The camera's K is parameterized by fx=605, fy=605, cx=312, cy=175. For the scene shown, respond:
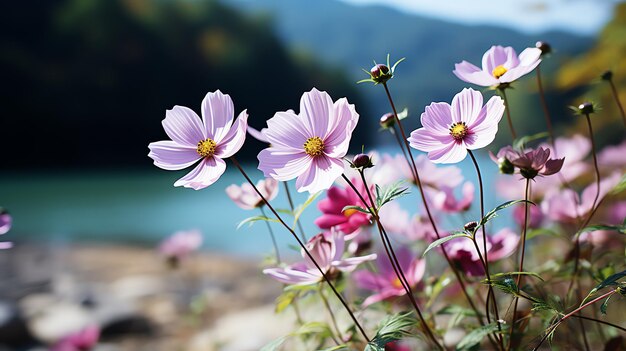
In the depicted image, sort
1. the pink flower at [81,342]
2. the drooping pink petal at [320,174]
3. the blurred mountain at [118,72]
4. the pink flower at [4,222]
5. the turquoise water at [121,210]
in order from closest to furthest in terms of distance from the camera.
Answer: the drooping pink petal at [320,174] → the pink flower at [4,222] → the pink flower at [81,342] → the turquoise water at [121,210] → the blurred mountain at [118,72]

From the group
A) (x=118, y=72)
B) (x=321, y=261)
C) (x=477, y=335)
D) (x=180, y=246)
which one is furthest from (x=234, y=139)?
(x=118, y=72)

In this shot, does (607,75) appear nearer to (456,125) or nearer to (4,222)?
(456,125)

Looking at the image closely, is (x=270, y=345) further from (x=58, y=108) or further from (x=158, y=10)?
(x=158, y=10)

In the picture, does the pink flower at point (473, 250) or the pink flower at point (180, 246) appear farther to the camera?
the pink flower at point (180, 246)

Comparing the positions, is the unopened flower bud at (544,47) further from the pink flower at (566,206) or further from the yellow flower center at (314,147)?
the yellow flower center at (314,147)

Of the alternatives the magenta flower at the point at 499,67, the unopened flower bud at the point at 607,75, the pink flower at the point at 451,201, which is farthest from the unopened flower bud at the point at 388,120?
the unopened flower bud at the point at 607,75

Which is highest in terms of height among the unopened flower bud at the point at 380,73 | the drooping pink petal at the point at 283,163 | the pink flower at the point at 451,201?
the unopened flower bud at the point at 380,73

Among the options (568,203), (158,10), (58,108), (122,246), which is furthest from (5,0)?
(568,203)

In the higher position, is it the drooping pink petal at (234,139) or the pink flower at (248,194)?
the drooping pink petal at (234,139)
